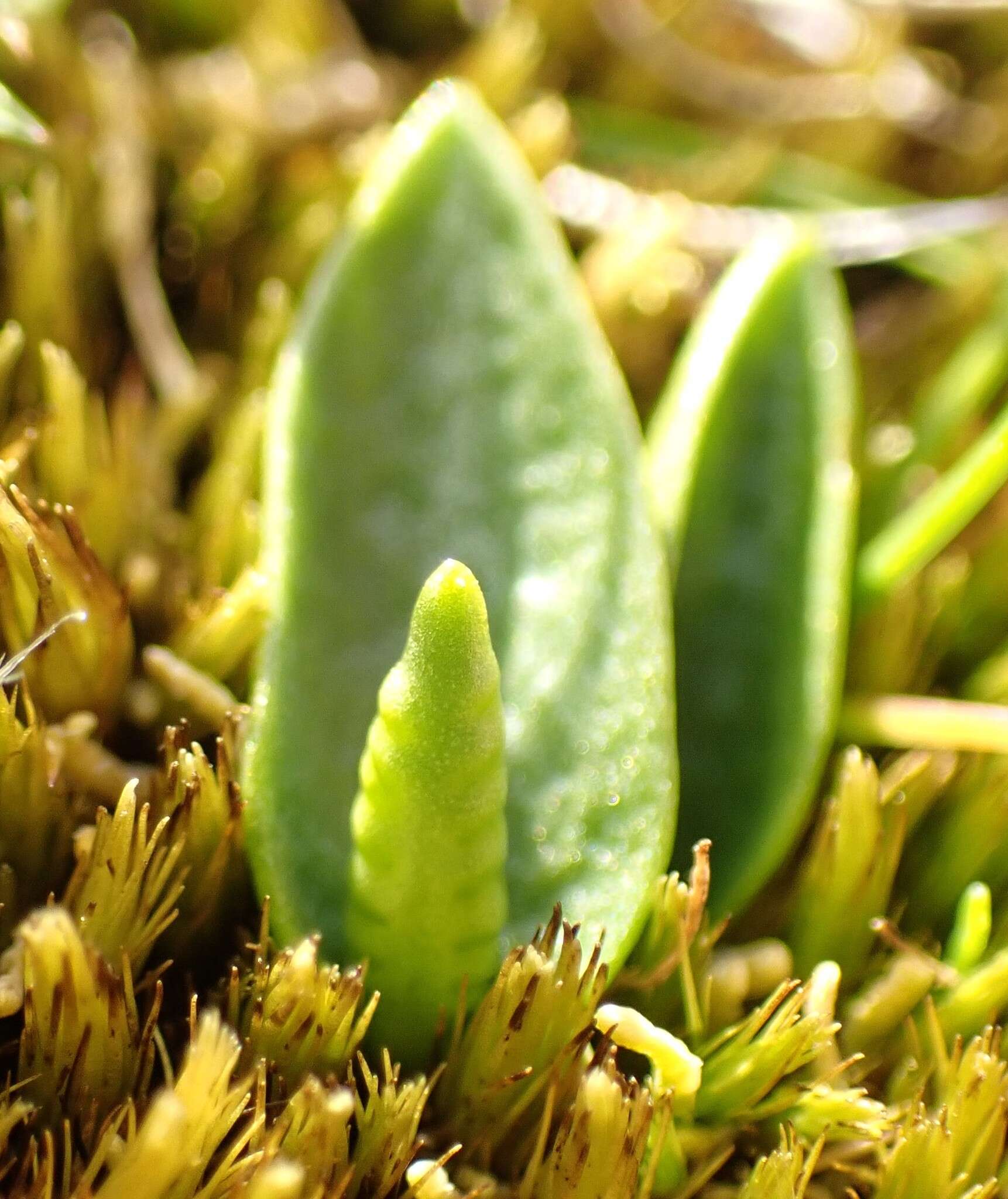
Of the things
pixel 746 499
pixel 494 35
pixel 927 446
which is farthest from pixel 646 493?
pixel 494 35

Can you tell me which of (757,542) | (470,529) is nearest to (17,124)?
(470,529)

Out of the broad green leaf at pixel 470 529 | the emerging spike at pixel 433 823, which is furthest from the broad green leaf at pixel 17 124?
the emerging spike at pixel 433 823

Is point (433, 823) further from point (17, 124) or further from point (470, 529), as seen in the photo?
point (17, 124)

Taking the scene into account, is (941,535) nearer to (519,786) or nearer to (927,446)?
(927,446)

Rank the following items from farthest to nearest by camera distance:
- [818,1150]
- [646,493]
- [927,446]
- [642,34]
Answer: [642,34] < [927,446] < [646,493] < [818,1150]

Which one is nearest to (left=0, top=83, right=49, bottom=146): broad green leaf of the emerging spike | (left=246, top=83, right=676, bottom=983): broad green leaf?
(left=246, top=83, right=676, bottom=983): broad green leaf

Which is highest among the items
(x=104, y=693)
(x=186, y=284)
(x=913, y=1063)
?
(x=186, y=284)
